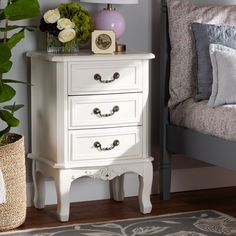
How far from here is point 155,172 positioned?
4.25 m

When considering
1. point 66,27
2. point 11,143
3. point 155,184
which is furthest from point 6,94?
point 155,184

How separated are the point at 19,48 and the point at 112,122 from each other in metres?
0.65

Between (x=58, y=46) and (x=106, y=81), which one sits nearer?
(x=106, y=81)

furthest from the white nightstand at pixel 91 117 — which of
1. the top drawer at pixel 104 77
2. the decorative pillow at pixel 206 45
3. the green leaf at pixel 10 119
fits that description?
the decorative pillow at pixel 206 45

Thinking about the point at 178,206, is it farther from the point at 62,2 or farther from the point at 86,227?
the point at 62,2

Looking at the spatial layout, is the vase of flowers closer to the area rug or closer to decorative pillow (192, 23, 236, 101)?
decorative pillow (192, 23, 236, 101)

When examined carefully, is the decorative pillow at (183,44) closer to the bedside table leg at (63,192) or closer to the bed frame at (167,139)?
the bed frame at (167,139)

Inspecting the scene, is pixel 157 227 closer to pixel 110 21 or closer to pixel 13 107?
pixel 13 107

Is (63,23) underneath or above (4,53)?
above

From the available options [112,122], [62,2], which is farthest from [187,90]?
[62,2]

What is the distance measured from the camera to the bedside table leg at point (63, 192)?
3.59m

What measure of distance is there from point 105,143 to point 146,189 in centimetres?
35

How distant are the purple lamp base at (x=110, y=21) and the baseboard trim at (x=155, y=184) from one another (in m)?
0.83

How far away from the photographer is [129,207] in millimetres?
3943
